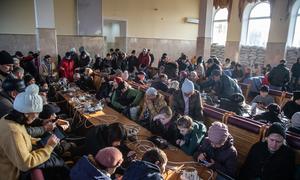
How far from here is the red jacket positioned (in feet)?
29.7

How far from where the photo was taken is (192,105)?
14.8ft

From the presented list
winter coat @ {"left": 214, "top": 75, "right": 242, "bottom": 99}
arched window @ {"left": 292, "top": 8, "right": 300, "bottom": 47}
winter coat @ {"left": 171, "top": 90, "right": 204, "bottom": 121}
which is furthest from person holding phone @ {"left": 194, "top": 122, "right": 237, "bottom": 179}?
arched window @ {"left": 292, "top": 8, "right": 300, "bottom": 47}

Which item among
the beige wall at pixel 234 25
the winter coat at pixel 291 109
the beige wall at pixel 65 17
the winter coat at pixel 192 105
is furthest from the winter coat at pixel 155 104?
the beige wall at pixel 234 25

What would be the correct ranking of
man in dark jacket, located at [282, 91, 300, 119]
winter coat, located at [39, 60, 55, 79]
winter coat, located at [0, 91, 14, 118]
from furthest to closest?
1. winter coat, located at [39, 60, 55, 79]
2. man in dark jacket, located at [282, 91, 300, 119]
3. winter coat, located at [0, 91, 14, 118]

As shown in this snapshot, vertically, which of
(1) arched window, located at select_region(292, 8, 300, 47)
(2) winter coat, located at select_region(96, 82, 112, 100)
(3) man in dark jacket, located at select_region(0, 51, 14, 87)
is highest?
(1) arched window, located at select_region(292, 8, 300, 47)

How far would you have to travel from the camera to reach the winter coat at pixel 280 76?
8016 mm

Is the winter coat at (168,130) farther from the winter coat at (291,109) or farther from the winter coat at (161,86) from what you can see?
the winter coat at (291,109)

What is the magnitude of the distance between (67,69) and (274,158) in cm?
800

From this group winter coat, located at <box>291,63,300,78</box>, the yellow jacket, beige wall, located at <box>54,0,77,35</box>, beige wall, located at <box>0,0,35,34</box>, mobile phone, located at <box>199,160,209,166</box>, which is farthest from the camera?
beige wall, located at <box>54,0,77,35</box>

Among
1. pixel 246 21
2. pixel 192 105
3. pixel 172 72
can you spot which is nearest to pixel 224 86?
pixel 172 72

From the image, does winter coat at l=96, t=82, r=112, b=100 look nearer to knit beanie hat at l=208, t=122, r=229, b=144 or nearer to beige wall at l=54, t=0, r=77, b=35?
knit beanie hat at l=208, t=122, r=229, b=144

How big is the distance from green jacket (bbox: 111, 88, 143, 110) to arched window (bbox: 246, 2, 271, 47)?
34.4 ft

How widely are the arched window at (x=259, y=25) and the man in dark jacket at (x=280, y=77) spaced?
5710mm

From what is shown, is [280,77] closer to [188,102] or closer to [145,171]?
[188,102]
